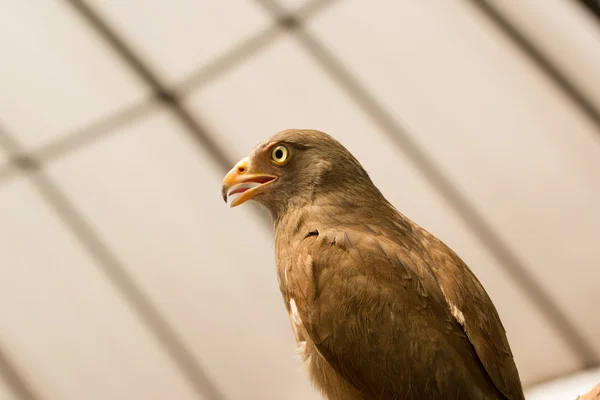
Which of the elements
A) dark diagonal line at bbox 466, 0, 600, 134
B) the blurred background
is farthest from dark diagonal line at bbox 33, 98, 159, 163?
dark diagonal line at bbox 466, 0, 600, 134

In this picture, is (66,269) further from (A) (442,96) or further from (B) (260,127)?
(A) (442,96)

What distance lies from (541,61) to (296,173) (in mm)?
2857

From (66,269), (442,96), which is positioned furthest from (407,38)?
(66,269)

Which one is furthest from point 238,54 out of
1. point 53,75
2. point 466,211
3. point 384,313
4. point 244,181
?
point 384,313

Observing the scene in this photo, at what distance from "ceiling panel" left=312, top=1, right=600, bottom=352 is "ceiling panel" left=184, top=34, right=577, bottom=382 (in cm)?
26

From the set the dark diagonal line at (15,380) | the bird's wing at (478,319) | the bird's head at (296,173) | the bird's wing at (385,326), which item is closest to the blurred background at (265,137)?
the dark diagonal line at (15,380)

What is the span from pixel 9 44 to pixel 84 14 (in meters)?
0.65

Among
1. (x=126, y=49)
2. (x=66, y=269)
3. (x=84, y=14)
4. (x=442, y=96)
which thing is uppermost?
(x=84, y=14)

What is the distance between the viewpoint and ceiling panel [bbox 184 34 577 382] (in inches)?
229

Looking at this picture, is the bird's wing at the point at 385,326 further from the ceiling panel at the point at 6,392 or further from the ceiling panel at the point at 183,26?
the ceiling panel at the point at 6,392

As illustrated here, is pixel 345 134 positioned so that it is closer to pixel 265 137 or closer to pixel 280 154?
pixel 265 137

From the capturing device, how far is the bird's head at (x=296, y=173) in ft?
11.5

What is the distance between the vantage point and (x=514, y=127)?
224 inches

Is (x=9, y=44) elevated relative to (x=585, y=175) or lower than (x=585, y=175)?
elevated
